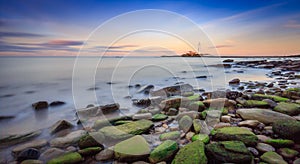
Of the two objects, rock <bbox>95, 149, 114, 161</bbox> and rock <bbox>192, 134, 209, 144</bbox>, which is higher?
rock <bbox>192, 134, 209, 144</bbox>

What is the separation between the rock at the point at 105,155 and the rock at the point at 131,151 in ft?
0.25

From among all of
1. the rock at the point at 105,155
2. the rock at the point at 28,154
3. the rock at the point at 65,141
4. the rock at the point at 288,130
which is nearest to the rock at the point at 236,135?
the rock at the point at 288,130

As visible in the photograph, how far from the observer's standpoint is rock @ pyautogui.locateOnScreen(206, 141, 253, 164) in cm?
189

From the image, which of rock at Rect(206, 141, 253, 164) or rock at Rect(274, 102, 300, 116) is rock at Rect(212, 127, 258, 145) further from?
rock at Rect(274, 102, 300, 116)

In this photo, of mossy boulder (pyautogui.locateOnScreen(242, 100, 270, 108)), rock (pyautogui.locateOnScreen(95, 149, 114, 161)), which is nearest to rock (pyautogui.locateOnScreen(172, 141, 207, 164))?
rock (pyautogui.locateOnScreen(95, 149, 114, 161))

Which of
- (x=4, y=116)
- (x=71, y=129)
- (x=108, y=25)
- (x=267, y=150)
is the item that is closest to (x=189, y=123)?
(x=267, y=150)

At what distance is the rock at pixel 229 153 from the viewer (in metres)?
1.89

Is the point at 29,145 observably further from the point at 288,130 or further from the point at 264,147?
the point at 288,130

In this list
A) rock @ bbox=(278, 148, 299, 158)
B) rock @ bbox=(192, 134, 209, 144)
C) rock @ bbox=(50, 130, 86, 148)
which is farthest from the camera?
rock @ bbox=(50, 130, 86, 148)

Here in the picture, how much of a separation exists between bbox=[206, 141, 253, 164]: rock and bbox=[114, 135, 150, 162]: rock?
797 mm

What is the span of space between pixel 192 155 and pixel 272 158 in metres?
0.91

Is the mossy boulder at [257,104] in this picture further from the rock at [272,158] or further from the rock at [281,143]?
the rock at [272,158]

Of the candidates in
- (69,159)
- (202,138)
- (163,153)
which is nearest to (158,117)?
(202,138)

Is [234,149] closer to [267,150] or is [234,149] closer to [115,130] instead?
[267,150]
